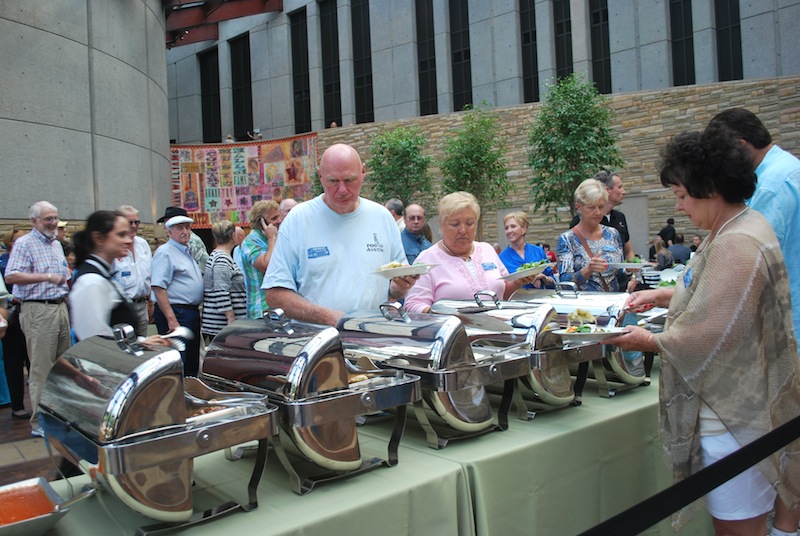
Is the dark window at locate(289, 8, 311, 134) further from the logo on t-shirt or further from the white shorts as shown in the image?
the white shorts

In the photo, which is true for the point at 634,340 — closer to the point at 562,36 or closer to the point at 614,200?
the point at 614,200

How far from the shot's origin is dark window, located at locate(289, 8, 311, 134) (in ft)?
74.8

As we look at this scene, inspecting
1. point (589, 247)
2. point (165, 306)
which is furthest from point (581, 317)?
point (165, 306)

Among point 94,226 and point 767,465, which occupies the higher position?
point 94,226

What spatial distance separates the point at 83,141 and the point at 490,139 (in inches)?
317

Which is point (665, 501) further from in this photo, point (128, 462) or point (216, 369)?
point (216, 369)

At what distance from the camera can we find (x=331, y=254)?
2328 millimetres

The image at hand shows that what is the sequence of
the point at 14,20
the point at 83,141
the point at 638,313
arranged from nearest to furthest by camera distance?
the point at 638,313 → the point at 14,20 → the point at 83,141

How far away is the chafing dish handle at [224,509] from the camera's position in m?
1.19

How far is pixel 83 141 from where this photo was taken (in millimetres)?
9648

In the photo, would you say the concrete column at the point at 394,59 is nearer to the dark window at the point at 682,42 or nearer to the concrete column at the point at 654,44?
the concrete column at the point at 654,44

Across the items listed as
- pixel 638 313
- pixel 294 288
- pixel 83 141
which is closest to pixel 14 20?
pixel 83 141

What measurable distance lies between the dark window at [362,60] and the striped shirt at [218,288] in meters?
17.7

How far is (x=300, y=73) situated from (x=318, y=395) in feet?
75.7
